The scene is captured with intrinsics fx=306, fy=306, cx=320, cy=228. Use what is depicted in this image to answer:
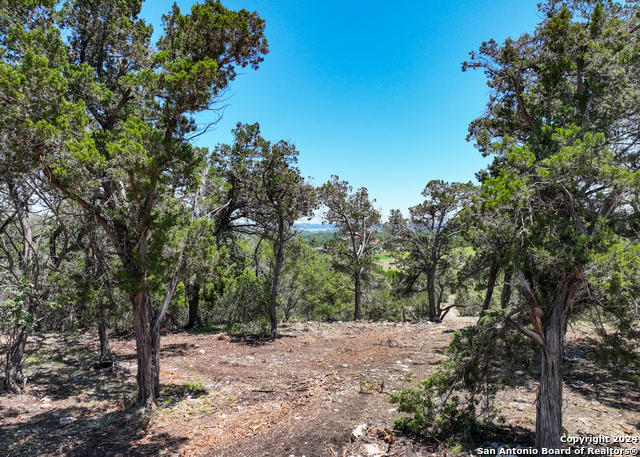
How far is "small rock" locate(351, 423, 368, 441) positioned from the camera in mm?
4519

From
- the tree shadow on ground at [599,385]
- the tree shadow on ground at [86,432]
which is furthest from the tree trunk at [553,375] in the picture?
the tree shadow on ground at [86,432]

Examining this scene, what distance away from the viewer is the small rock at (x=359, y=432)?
14.8 ft

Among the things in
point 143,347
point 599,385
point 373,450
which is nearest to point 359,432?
point 373,450

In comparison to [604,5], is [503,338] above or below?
below

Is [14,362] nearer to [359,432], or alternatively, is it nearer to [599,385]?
[359,432]

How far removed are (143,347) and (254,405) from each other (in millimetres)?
2351

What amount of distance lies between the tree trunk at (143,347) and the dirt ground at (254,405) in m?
0.34

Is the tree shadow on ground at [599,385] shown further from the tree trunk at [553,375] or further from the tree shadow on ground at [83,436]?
the tree shadow on ground at [83,436]

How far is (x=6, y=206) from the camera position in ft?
21.8

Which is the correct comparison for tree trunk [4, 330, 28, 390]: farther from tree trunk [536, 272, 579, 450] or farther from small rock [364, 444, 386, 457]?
tree trunk [536, 272, 579, 450]

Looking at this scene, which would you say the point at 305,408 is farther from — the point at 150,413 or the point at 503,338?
the point at 503,338

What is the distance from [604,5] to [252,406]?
9.65m

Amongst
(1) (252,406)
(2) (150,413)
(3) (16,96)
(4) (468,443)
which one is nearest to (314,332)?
(1) (252,406)

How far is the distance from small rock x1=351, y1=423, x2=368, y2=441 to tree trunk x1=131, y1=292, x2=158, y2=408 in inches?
145
